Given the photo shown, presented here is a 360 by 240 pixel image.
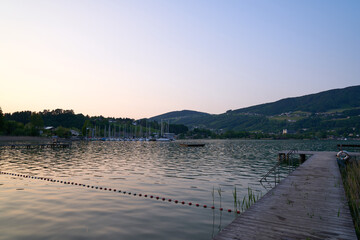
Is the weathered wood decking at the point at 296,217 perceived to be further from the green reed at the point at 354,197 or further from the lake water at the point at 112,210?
the lake water at the point at 112,210

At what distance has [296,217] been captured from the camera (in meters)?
10.1

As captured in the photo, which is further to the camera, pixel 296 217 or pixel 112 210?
pixel 112 210

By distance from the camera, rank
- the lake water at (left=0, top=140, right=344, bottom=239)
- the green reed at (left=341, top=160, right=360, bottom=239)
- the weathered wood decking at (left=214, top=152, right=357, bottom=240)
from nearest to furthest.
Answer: the weathered wood decking at (left=214, top=152, right=357, bottom=240) → the lake water at (left=0, top=140, right=344, bottom=239) → the green reed at (left=341, top=160, right=360, bottom=239)

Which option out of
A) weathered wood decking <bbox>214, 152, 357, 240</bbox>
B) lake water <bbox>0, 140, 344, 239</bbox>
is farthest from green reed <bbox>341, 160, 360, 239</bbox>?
lake water <bbox>0, 140, 344, 239</bbox>

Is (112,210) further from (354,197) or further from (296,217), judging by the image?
(354,197)

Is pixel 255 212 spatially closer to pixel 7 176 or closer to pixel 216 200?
pixel 216 200

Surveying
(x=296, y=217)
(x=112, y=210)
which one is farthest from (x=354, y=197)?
(x=112, y=210)

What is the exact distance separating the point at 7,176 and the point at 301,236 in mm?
26840

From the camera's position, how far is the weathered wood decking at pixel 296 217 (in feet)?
27.3

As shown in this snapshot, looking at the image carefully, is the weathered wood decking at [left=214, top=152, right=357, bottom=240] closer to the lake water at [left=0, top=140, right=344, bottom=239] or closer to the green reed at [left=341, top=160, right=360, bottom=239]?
the green reed at [left=341, top=160, right=360, bottom=239]

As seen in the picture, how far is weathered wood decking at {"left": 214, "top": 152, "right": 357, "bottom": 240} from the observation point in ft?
27.3

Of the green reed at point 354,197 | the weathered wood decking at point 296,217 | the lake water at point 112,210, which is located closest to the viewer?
the weathered wood decking at point 296,217

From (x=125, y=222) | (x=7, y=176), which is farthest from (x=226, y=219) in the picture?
(x=7, y=176)

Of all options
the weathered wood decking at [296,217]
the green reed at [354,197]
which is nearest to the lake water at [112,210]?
the weathered wood decking at [296,217]
